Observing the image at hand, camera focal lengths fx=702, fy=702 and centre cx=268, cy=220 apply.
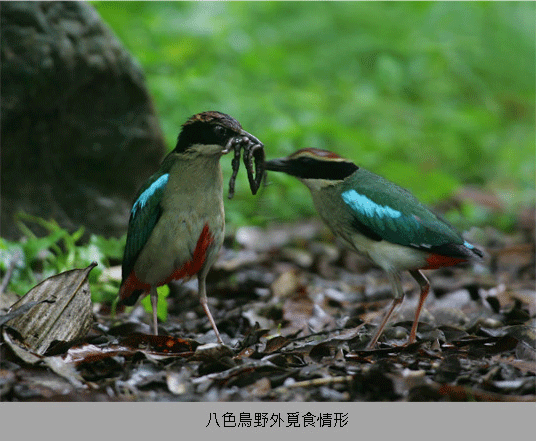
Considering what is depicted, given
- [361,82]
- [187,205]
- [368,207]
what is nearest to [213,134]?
[187,205]

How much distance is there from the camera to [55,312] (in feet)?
12.6

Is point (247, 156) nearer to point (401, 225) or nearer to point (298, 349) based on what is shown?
point (401, 225)

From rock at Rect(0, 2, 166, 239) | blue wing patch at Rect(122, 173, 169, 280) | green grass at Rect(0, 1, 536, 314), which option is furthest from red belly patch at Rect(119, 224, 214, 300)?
rock at Rect(0, 2, 166, 239)

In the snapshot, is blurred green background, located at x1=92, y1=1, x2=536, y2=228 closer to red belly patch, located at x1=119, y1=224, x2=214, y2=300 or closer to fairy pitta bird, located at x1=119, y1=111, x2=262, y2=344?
red belly patch, located at x1=119, y1=224, x2=214, y2=300

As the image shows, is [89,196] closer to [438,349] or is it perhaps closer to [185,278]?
[185,278]

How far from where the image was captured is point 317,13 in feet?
45.8

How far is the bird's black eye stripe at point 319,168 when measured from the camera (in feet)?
15.2

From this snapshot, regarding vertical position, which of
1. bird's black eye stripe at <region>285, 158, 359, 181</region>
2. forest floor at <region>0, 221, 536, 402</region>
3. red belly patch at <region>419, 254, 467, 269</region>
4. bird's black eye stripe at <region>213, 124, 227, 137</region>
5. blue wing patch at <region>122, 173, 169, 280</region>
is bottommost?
forest floor at <region>0, 221, 536, 402</region>

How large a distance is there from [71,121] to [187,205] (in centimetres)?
238

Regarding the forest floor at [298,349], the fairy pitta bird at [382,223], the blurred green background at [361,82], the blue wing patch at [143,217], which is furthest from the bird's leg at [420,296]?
the blurred green background at [361,82]

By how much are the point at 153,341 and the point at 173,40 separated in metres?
7.82

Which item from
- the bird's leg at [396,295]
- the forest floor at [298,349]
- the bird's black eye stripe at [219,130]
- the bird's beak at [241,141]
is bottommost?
the forest floor at [298,349]

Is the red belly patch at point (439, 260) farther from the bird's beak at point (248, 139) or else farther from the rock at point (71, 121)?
the rock at point (71, 121)

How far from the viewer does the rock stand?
18.7 ft
